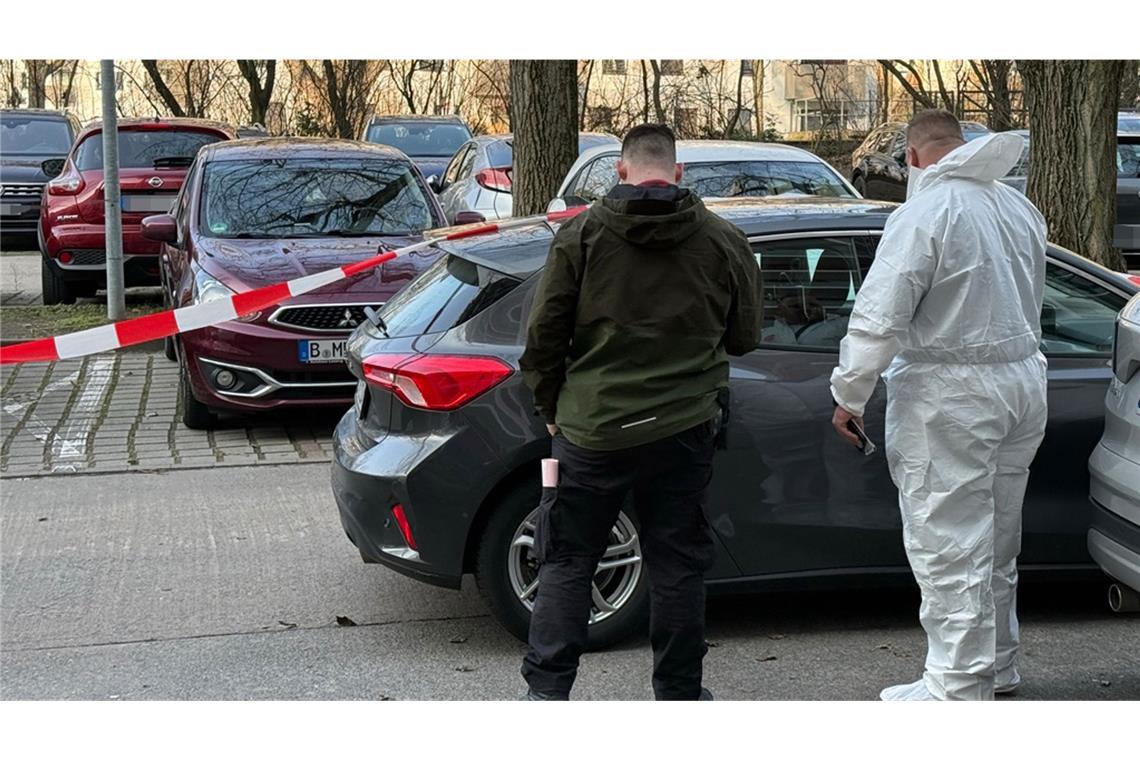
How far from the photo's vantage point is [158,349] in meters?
12.0

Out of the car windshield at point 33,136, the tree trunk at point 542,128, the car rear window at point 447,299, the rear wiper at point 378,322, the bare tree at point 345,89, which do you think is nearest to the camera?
the car rear window at point 447,299

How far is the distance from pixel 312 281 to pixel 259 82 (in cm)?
2168

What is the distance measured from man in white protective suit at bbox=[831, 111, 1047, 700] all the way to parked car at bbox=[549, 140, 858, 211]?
657 centimetres

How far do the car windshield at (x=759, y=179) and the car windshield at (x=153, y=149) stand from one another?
17.2 feet

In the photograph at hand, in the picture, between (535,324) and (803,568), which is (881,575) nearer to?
(803,568)

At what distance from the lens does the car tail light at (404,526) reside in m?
5.12

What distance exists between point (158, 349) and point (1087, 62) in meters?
7.35

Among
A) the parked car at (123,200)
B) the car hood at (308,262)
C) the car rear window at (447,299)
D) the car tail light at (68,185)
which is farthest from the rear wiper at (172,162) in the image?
the car rear window at (447,299)

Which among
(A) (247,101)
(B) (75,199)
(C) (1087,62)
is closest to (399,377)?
(C) (1087,62)

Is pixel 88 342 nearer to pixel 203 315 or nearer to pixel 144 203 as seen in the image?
pixel 203 315

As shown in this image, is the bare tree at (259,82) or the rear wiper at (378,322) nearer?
the rear wiper at (378,322)

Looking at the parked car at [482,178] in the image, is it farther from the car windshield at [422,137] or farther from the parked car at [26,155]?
the parked car at [26,155]

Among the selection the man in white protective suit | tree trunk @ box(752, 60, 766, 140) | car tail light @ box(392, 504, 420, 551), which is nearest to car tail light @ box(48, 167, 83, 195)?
car tail light @ box(392, 504, 420, 551)

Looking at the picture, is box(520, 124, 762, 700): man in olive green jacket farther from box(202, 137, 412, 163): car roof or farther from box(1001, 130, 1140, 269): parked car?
box(1001, 130, 1140, 269): parked car
